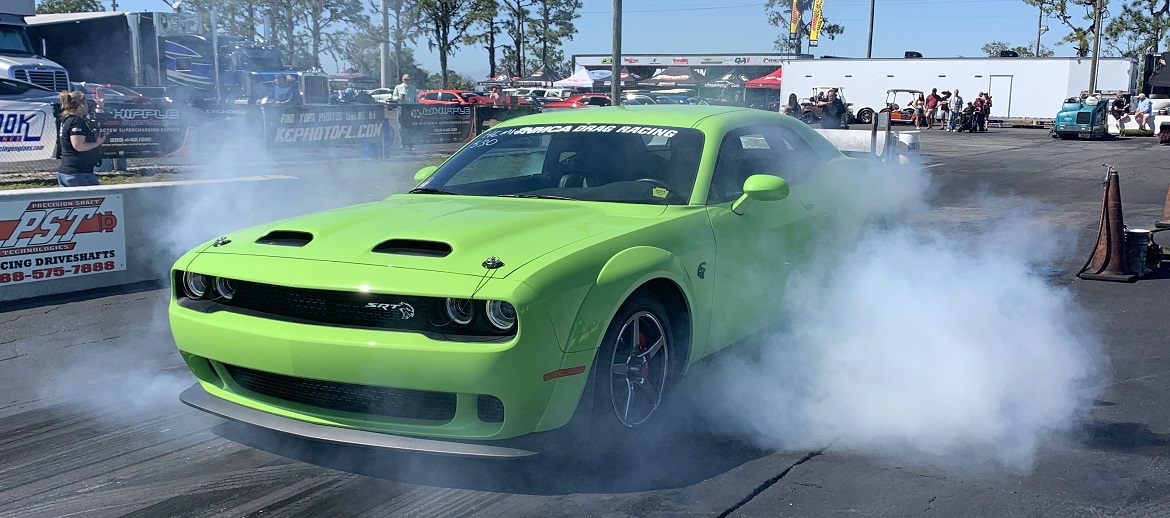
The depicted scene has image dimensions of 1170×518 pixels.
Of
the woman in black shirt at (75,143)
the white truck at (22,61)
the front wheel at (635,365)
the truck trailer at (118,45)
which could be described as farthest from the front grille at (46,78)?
the front wheel at (635,365)

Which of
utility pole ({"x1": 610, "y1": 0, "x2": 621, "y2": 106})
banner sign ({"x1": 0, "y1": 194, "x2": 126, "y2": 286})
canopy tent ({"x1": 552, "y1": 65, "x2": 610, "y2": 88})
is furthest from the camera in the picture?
canopy tent ({"x1": 552, "y1": 65, "x2": 610, "y2": 88})

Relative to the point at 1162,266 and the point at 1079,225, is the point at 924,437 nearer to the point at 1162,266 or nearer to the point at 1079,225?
the point at 1162,266

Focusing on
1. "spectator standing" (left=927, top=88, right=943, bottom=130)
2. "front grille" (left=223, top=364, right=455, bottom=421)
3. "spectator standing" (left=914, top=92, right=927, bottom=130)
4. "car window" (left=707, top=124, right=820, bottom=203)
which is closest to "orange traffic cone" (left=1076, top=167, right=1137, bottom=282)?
"car window" (left=707, top=124, right=820, bottom=203)

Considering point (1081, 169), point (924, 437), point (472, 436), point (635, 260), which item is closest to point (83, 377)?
point (472, 436)

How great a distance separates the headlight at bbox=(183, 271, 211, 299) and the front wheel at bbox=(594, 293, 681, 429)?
1.57 m

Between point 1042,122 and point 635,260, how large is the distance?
134 ft

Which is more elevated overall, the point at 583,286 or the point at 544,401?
the point at 583,286

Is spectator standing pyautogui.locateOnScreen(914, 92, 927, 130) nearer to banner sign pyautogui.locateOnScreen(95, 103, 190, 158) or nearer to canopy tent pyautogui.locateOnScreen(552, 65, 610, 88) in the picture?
canopy tent pyautogui.locateOnScreen(552, 65, 610, 88)

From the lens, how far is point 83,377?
5.20 metres

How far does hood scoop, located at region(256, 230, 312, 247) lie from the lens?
3838 mm

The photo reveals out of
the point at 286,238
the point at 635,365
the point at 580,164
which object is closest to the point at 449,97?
the point at 580,164

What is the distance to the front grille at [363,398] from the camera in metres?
3.42

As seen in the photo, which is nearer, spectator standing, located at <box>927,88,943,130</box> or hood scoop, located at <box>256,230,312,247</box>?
hood scoop, located at <box>256,230,312,247</box>

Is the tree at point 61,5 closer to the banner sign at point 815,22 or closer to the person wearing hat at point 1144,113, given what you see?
the banner sign at point 815,22
